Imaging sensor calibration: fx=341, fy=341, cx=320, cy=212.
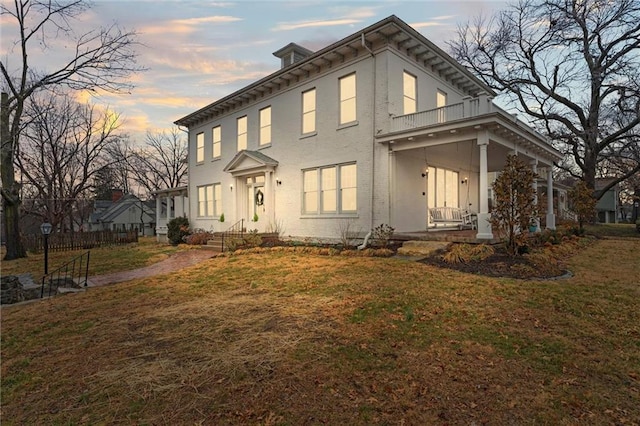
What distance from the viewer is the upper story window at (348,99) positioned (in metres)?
12.3

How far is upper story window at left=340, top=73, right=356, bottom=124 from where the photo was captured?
483 inches

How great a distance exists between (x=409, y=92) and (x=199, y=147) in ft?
44.0

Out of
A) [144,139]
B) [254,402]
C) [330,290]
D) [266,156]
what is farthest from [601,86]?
[144,139]

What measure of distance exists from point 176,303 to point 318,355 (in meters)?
3.54

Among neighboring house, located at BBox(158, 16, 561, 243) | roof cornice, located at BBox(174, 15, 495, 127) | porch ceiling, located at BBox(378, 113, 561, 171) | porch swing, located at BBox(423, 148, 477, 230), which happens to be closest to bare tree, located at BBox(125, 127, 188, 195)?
roof cornice, located at BBox(174, 15, 495, 127)

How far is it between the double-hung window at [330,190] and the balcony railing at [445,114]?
220 centimetres

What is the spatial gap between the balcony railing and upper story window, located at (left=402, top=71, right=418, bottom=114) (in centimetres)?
94

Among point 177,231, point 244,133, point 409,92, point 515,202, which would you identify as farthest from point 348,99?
point 177,231

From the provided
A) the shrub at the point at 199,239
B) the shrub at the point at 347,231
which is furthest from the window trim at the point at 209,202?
the shrub at the point at 347,231

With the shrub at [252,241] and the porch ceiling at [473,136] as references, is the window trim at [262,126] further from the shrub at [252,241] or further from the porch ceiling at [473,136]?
the porch ceiling at [473,136]

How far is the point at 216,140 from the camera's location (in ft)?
63.3

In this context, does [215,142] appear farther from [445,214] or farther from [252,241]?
[445,214]

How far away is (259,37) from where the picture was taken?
12109 millimetres

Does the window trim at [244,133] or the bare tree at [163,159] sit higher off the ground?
the bare tree at [163,159]
